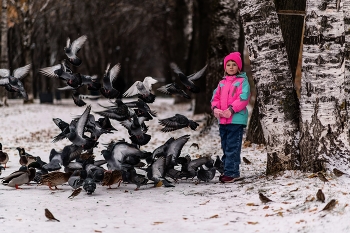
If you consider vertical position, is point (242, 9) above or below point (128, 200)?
Answer: above

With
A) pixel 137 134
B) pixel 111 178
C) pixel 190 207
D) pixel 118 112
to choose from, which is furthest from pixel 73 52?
pixel 190 207

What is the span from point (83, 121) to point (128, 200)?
4.37ft

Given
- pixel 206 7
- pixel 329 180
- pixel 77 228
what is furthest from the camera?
pixel 206 7

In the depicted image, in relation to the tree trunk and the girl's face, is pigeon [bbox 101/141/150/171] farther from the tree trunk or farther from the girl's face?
the tree trunk

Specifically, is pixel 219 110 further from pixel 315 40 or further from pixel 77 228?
pixel 77 228

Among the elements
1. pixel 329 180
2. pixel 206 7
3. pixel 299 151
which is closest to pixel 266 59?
pixel 299 151

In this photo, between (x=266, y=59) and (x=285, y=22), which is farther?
(x=285, y=22)

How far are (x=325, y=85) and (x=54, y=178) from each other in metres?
3.60

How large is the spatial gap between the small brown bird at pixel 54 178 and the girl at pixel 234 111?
209 cm

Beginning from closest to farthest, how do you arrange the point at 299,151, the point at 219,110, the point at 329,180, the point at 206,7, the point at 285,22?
the point at 329,180 → the point at 299,151 → the point at 219,110 → the point at 285,22 → the point at 206,7

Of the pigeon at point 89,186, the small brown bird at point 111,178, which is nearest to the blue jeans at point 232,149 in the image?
the small brown bird at point 111,178

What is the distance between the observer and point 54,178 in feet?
24.7

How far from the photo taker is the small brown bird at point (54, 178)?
24.7 feet

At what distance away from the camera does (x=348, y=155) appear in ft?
22.5
